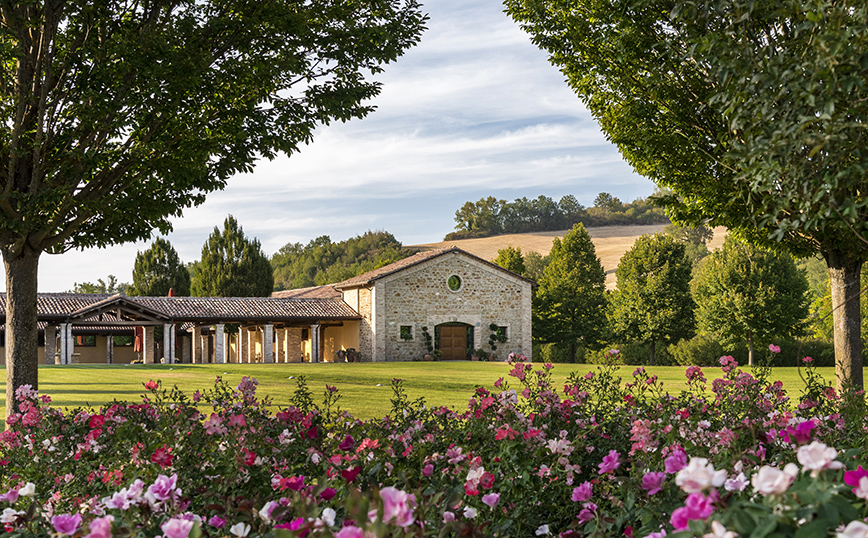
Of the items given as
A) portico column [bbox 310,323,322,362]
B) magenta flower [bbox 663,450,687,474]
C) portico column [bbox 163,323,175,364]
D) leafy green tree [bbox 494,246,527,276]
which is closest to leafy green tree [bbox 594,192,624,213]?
leafy green tree [bbox 494,246,527,276]

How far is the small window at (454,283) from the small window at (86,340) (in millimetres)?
21055

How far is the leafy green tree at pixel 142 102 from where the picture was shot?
6.18 metres

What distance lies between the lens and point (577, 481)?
4469 mm

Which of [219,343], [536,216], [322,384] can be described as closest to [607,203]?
[536,216]

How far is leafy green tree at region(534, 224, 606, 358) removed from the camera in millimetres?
37031

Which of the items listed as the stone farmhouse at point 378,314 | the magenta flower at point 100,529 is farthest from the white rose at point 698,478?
the stone farmhouse at point 378,314

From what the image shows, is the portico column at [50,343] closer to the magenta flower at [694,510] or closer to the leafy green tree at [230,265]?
the leafy green tree at [230,265]

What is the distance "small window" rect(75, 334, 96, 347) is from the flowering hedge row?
116 ft

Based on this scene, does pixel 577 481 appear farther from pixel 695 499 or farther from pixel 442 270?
pixel 442 270

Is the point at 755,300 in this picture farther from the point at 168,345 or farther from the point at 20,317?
the point at 20,317

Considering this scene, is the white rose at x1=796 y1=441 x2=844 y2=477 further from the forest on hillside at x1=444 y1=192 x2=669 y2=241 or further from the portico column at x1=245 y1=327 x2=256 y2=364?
the forest on hillside at x1=444 y1=192 x2=669 y2=241

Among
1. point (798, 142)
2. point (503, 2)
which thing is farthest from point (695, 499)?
point (503, 2)

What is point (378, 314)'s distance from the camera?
30.7m

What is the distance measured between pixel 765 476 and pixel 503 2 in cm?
763
